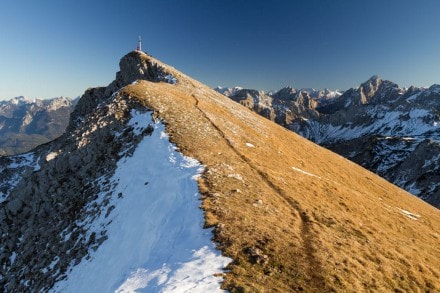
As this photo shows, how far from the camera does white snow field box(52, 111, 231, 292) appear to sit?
701 inches

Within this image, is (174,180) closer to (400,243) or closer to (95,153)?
(95,153)

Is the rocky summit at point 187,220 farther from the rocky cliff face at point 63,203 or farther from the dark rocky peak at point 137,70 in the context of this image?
the dark rocky peak at point 137,70

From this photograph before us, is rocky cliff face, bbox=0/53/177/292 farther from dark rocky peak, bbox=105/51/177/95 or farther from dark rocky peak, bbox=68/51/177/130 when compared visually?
dark rocky peak, bbox=68/51/177/130

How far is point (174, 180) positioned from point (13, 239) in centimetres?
2507

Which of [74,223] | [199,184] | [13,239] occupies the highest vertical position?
[199,184]

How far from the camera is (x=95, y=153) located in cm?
4322

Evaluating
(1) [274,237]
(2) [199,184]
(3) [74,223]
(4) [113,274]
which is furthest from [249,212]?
(3) [74,223]

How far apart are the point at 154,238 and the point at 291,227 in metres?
10.2

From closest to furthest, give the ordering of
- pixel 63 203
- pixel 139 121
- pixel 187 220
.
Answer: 1. pixel 187 220
2. pixel 63 203
3. pixel 139 121

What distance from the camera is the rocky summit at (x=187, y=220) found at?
18.8 meters

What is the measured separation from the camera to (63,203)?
125ft

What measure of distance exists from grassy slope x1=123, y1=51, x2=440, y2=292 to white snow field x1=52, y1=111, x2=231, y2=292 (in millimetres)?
1256

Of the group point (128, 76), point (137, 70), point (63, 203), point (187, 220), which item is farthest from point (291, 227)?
point (128, 76)

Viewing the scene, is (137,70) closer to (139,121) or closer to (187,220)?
(139,121)
